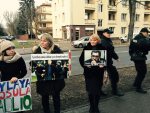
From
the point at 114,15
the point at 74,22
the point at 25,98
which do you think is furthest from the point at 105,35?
the point at 114,15

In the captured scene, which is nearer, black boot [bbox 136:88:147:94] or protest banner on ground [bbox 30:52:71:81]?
protest banner on ground [bbox 30:52:71:81]

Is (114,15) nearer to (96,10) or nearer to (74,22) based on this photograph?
(96,10)

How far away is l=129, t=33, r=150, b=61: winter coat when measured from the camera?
8109 millimetres

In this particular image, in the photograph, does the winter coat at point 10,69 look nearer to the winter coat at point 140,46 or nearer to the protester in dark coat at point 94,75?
the protester in dark coat at point 94,75

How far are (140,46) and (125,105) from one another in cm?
193

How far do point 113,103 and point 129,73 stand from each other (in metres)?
4.84

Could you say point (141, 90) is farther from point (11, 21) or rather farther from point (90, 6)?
point (11, 21)

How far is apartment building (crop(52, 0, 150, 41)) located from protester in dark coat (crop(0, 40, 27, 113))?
49.7 meters

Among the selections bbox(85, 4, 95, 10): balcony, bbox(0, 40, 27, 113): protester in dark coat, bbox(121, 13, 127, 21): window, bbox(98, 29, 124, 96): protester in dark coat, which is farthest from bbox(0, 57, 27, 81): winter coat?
bbox(121, 13, 127, 21): window

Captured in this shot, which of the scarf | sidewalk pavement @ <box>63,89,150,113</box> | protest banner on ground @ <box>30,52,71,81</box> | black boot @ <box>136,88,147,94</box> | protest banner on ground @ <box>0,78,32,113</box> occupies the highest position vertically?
the scarf

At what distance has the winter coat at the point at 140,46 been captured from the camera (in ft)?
26.6

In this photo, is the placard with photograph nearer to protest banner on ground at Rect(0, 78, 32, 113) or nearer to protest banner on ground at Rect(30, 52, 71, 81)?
protest banner on ground at Rect(30, 52, 71, 81)

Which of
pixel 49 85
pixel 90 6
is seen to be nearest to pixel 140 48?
pixel 49 85

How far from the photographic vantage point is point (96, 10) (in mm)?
60906
